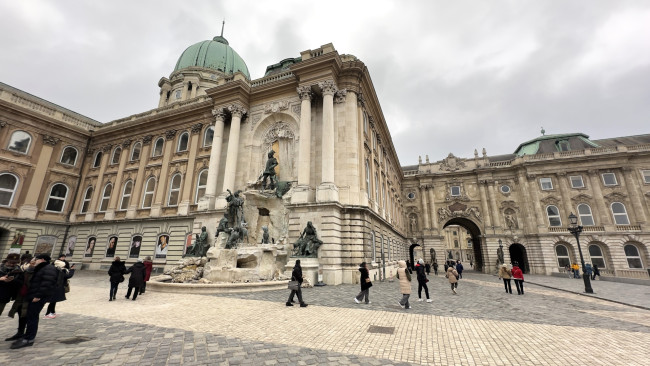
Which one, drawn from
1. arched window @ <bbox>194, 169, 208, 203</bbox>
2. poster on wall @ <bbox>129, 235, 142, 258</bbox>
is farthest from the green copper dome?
poster on wall @ <bbox>129, 235, 142, 258</bbox>

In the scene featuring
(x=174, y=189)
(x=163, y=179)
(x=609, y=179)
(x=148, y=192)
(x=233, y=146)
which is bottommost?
(x=148, y=192)

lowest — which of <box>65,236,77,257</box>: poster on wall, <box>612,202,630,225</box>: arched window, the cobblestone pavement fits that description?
the cobblestone pavement

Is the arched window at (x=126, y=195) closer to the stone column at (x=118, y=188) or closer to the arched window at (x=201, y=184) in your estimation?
the stone column at (x=118, y=188)

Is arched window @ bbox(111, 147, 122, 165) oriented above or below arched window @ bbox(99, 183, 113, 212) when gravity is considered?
above

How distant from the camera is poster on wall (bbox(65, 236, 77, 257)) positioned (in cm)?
2538

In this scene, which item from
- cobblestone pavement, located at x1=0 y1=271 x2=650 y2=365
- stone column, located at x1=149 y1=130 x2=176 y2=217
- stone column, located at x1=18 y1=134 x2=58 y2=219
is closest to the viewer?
cobblestone pavement, located at x1=0 y1=271 x2=650 y2=365

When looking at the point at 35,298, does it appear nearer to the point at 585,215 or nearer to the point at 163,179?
the point at 163,179

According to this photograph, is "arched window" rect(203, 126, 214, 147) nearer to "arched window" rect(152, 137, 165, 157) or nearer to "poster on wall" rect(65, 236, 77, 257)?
"arched window" rect(152, 137, 165, 157)

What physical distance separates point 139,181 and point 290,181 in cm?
1753

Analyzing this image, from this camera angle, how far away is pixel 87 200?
2761 cm

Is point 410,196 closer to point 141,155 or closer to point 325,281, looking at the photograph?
point 325,281

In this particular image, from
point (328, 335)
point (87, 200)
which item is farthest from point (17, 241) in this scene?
point (328, 335)

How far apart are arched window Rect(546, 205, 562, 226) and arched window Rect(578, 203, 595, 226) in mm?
2036

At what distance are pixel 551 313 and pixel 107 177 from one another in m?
36.8
